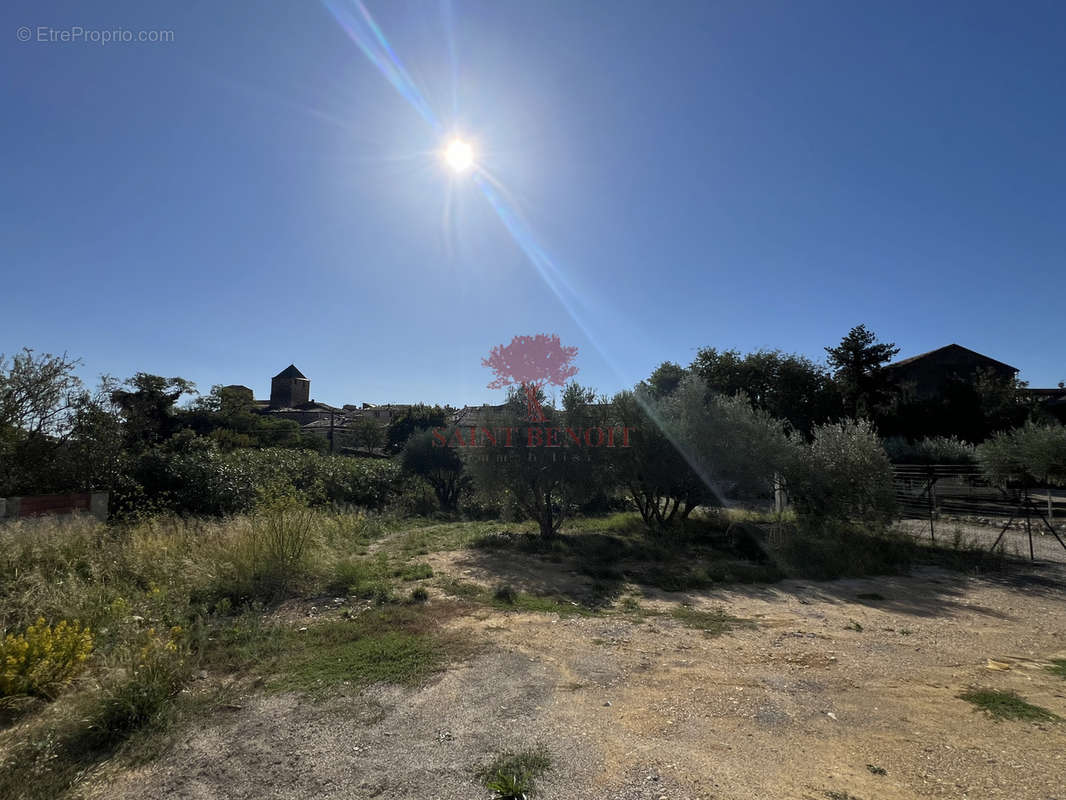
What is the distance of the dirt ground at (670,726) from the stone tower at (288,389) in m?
55.2

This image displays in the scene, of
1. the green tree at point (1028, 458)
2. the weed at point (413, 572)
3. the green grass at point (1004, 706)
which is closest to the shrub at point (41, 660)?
the weed at point (413, 572)

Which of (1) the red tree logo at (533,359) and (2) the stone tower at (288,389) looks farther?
(2) the stone tower at (288,389)

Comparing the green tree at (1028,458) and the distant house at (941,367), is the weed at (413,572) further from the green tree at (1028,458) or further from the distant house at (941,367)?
the distant house at (941,367)

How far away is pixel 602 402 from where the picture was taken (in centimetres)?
1347

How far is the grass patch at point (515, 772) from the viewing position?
2748mm

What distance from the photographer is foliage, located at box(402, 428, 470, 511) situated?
65.7 ft

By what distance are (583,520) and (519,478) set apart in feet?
14.5

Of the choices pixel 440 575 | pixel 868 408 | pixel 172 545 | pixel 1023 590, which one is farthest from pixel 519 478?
pixel 868 408

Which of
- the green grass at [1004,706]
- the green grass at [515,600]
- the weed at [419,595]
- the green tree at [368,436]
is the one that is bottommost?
the green grass at [515,600]

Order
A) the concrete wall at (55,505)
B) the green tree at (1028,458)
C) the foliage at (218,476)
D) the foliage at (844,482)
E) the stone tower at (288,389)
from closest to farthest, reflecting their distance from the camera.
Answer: the concrete wall at (55,505)
the foliage at (844,482)
the foliage at (218,476)
the green tree at (1028,458)
the stone tower at (288,389)

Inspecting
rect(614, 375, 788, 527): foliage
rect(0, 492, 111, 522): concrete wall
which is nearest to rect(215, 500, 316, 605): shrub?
rect(0, 492, 111, 522): concrete wall

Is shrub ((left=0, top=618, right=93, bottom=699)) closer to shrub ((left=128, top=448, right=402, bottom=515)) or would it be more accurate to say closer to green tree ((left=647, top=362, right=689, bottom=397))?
shrub ((left=128, top=448, right=402, bottom=515))

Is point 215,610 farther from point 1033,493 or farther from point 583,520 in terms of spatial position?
point 1033,493

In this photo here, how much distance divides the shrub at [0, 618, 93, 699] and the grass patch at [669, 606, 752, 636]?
5981mm
